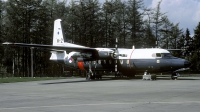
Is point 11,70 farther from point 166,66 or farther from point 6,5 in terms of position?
point 166,66

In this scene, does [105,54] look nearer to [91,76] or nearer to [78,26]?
[91,76]

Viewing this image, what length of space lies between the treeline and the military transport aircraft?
55.9 feet

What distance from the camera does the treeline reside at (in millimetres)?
49594

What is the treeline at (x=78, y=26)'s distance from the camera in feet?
163

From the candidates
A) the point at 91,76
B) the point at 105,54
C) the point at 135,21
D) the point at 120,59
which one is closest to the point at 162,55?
the point at 120,59

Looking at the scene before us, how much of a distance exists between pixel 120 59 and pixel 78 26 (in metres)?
22.9

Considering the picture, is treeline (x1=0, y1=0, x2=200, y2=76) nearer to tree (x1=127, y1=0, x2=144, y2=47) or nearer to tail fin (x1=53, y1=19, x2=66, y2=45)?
tree (x1=127, y1=0, x2=144, y2=47)

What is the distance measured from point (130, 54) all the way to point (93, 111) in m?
20.9

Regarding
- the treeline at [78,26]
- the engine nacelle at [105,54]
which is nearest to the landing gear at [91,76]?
the engine nacelle at [105,54]

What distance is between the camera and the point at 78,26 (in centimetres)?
5178


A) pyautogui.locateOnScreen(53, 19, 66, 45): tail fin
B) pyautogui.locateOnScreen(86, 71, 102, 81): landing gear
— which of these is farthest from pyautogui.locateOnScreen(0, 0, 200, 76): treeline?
pyautogui.locateOnScreen(86, 71, 102, 81): landing gear

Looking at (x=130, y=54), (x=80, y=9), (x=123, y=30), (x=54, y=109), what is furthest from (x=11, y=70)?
(x=54, y=109)

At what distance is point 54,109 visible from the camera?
986cm

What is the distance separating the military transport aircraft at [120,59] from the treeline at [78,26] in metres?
17.0
